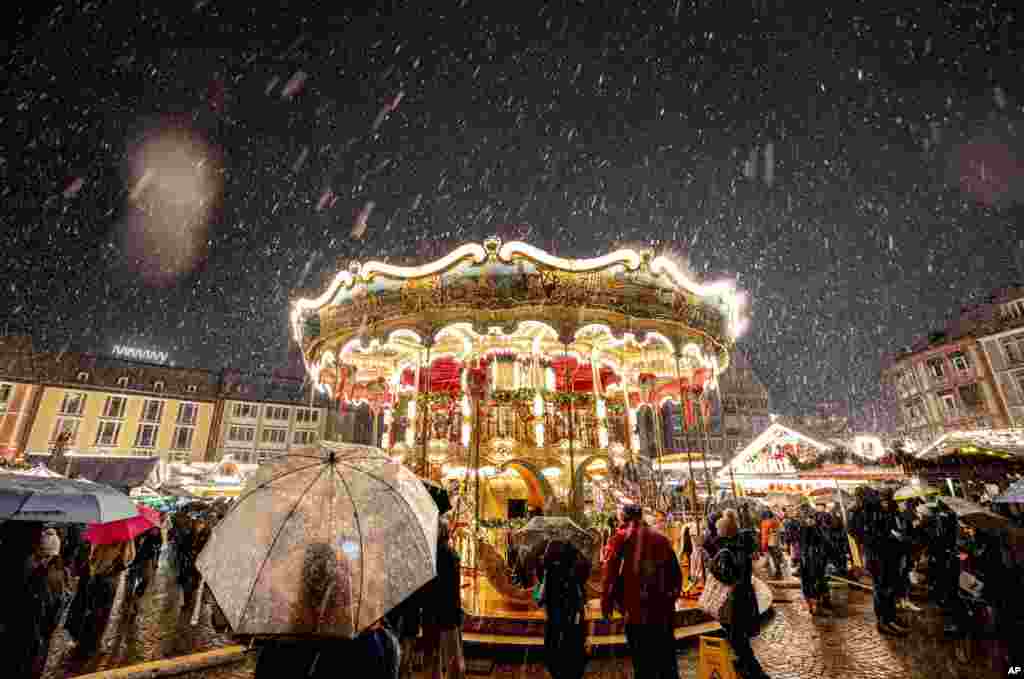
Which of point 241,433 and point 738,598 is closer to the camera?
A: point 738,598

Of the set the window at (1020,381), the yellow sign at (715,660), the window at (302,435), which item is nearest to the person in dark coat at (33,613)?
the yellow sign at (715,660)

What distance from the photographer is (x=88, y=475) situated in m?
24.2

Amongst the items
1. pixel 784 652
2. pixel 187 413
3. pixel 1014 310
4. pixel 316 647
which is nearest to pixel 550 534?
pixel 316 647

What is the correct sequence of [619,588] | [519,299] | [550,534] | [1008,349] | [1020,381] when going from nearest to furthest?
[619,588], [550,534], [519,299], [1020,381], [1008,349]

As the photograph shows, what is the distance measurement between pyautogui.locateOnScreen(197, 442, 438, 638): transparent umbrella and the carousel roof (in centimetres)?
613

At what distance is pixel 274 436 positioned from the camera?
52.8 metres

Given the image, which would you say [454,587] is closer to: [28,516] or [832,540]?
[28,516]

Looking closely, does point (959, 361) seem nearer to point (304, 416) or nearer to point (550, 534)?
point (550, 534)

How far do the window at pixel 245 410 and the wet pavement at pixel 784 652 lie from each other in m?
48.8

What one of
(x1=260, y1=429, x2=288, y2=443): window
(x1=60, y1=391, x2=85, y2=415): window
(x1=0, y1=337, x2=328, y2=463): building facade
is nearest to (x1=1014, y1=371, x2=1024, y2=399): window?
(x1=0, y1=337, x2=328, y2=463): building facade

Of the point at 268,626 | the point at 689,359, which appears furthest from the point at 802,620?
the point at 268,626

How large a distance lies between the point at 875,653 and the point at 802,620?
2.03m

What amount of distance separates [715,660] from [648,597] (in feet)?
2.40

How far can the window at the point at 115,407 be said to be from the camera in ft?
149
